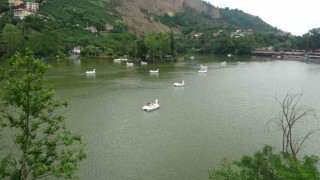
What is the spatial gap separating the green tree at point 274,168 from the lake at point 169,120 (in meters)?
6.86

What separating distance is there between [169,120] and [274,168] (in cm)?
2066

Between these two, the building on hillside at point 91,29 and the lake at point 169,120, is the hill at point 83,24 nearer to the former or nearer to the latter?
the building on hillside at point 91,29

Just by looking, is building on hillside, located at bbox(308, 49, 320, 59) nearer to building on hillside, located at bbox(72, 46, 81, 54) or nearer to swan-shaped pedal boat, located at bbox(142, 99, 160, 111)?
building on hillside, located at bbox(72, 46, 81, 54)

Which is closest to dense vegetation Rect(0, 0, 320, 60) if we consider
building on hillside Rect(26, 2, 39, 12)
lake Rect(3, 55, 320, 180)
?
building on hillside Rect(26, 2, 39, 12)

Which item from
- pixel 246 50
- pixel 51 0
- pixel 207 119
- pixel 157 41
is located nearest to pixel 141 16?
pixel 51 0

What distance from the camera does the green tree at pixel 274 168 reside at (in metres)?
14.4

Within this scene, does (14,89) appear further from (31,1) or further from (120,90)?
(31,1)

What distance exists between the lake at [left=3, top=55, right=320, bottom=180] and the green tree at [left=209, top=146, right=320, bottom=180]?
6860 millimetres

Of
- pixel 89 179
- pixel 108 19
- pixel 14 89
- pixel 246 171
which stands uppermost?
pixel 108 19

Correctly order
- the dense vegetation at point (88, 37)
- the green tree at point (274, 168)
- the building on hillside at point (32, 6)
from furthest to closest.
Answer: the building on hillside at point (32, 6) → the dense vegetation at point (88, 37) → the green tree at point (274, 168)

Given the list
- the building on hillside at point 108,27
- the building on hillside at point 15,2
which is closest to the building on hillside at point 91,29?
the building on hillside at point 108,27

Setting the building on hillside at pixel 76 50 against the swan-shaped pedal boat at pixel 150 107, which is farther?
the building on hillside at pixel 76 50

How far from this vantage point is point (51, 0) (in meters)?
140

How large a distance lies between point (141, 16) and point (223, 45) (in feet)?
201
